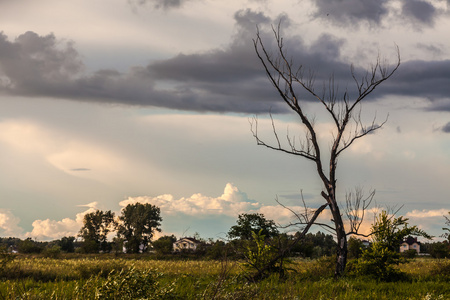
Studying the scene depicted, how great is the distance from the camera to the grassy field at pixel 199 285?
5.87 metres

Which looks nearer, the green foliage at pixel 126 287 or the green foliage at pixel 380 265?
the green foliage at pixel 126 287

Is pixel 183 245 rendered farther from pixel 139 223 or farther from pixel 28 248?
pixel 139 223

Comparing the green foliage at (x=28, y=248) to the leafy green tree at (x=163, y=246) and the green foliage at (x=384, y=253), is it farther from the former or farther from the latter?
the green foliage at (x=384, y=253)

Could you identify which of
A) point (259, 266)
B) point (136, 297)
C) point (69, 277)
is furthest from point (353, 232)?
point (136, 297)

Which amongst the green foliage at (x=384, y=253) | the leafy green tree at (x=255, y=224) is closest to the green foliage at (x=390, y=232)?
the green foliage at (x=384, y=253)

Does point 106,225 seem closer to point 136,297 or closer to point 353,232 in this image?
point 353,232

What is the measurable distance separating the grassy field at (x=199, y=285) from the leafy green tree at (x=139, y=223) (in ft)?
194

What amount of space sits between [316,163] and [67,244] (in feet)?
265

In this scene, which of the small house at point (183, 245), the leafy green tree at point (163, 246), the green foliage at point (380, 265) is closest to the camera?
the green foliage at point (380, 265)

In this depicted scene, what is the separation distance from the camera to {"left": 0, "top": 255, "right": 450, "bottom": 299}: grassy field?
5867 millimetres

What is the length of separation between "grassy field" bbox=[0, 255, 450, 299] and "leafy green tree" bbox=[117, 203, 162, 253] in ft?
194

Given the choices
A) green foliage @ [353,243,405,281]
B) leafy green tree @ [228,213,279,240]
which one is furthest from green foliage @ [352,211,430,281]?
leafy green tree @ [228,213,279,240]

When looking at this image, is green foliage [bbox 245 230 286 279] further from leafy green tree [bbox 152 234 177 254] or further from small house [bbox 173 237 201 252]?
leafy green tree [bbox 152 234 177 254]

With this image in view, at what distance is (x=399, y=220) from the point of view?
18.6 m
